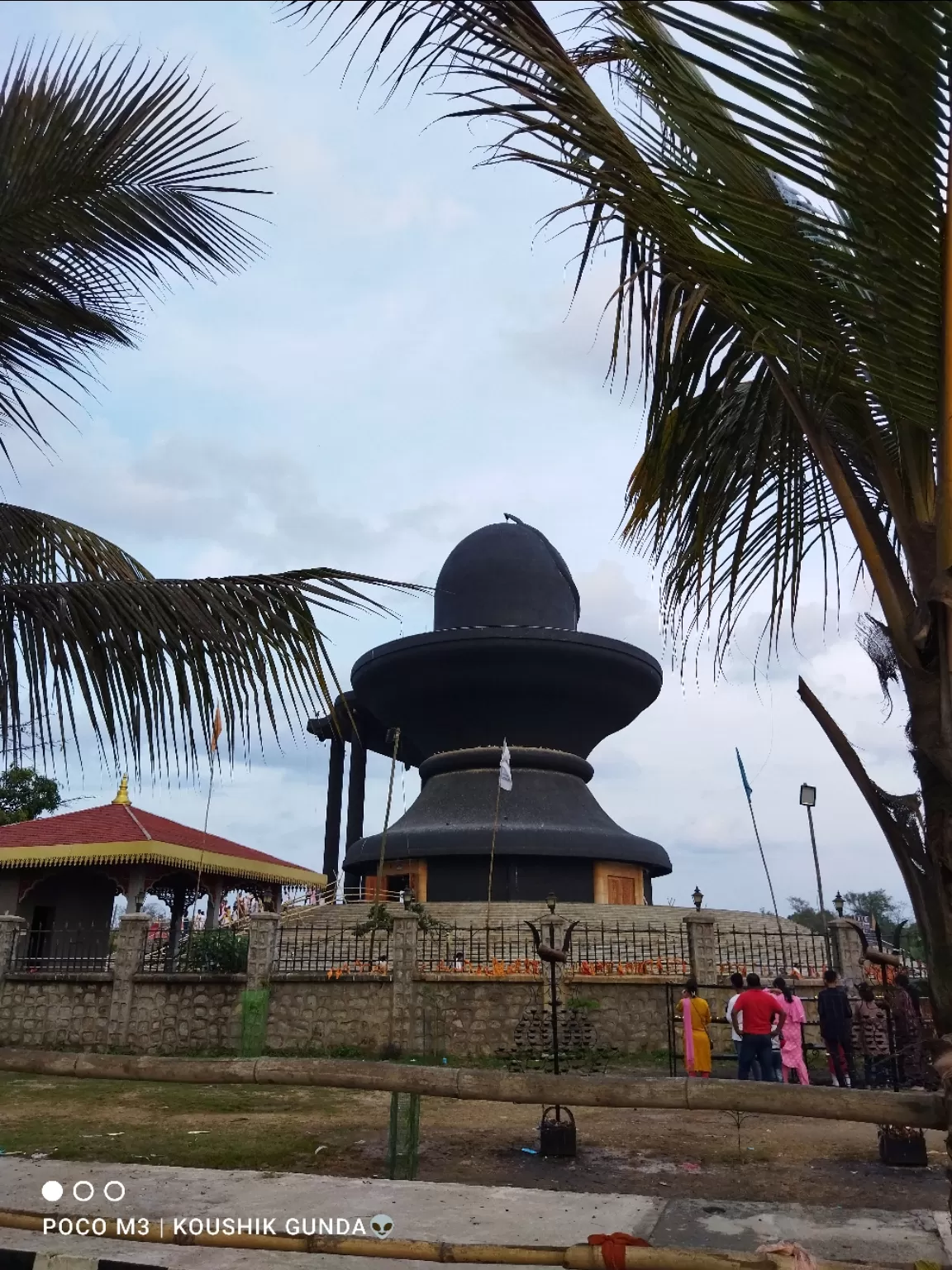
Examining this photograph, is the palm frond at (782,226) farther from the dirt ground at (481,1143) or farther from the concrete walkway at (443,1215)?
the dirt ground at (481,1143)

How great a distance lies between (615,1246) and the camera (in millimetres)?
2943

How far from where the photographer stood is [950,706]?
7.88 feet

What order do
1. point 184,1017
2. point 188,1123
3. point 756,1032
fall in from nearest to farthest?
1. point 188,1123
2. point 756,1032
3. point 184,1017

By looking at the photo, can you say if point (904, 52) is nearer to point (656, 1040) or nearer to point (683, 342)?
point (683, 342)

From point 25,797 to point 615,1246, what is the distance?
31.4 metres

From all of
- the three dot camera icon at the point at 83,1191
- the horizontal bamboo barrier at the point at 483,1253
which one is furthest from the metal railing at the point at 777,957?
the horizontal bamboo barrier at the point at 483,1253

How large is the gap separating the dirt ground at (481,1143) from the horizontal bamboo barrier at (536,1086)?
307 centimetres

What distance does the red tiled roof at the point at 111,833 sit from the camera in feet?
68.1

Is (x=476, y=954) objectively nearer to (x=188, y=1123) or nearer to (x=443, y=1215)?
(x=188, y=1123)

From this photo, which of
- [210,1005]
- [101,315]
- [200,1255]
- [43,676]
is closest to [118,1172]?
[200,1255]

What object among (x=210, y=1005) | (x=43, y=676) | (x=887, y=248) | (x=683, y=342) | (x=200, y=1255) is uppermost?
(x=683, y=342)

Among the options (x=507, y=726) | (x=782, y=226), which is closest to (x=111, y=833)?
(x=507, y=726)

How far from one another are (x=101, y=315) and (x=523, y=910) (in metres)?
18.5

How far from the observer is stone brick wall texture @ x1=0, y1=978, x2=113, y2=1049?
16.2 meters
